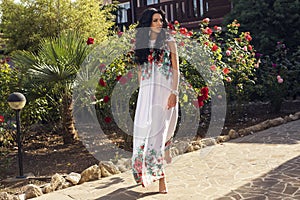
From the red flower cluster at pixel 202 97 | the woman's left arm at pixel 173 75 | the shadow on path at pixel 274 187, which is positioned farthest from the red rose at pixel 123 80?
the shadow on path at pixel 274 187

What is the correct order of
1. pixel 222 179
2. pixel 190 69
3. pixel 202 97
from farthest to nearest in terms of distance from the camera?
pixel 190 69, pixel 202 97, pixel 222 179

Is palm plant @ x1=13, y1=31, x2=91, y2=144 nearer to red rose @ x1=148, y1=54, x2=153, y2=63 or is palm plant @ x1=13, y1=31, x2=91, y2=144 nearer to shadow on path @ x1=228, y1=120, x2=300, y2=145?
red rose @ x1=148, y1=54, x2=153, y2=63

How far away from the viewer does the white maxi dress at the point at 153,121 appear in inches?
161

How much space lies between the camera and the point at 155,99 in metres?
4.13

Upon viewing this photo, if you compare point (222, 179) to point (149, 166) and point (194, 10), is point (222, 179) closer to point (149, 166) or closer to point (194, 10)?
point (149, 166)

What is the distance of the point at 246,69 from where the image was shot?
8.26m

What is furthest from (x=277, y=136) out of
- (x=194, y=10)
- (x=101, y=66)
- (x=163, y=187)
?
(x=194, y=10)

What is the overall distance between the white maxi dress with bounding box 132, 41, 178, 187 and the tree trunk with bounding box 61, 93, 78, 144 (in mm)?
2867

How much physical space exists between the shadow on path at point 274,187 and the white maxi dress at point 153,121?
77 centimetres

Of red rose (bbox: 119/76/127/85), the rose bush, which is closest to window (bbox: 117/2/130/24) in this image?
the rose bush

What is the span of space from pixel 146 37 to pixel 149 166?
4.41ft

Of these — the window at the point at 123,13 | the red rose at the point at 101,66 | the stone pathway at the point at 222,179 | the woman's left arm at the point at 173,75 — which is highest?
the window at the point at 123,13

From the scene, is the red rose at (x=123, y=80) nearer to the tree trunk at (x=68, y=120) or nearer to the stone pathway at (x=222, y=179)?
the tree trunk at (x=68, y=120)

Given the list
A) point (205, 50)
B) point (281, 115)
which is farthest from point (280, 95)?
point (205, 50)
